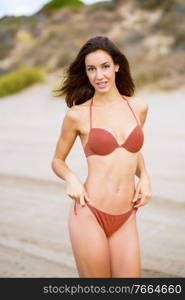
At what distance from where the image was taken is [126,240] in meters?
2.77

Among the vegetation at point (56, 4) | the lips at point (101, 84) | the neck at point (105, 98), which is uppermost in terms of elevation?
the vegetation at point (56, 4)

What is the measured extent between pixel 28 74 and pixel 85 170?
11488 millimetres

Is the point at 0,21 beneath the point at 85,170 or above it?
above

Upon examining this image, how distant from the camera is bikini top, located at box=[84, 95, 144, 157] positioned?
268 cm

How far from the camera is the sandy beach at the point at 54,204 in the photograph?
4500 millimetres

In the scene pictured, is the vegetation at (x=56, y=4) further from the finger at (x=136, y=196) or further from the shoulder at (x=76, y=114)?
the finger at (x=136, y=196)

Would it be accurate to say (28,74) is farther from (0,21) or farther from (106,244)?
(0,21)

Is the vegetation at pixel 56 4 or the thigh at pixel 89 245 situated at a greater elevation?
the vegetation at pixel 56 4

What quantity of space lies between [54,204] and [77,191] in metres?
3.59

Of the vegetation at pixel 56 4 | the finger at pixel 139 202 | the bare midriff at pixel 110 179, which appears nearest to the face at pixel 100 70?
the bare midriff at pixel 110 179

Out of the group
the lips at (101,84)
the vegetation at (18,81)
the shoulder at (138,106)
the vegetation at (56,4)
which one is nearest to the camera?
the lips at (101,84)

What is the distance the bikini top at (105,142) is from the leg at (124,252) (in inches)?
17.3

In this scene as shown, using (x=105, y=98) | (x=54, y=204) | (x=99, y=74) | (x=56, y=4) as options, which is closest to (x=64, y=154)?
(x=105, y=98)


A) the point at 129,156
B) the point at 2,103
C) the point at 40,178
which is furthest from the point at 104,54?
the point at 2,103
